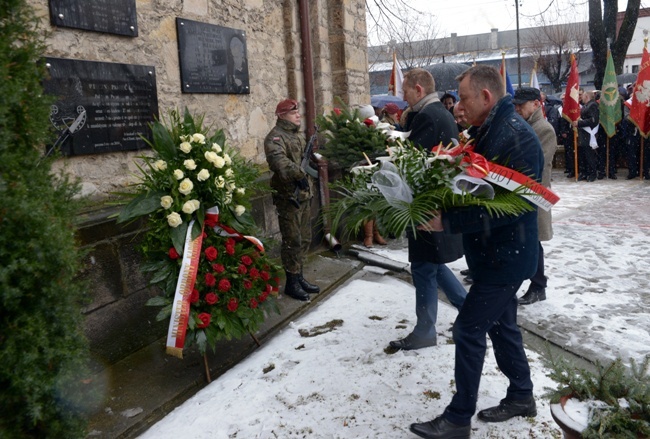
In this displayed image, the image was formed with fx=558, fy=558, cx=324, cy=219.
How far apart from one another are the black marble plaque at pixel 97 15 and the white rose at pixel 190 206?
1714mm

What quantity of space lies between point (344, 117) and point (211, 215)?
9.26ft

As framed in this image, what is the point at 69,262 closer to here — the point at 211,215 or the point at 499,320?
the point at 211,215

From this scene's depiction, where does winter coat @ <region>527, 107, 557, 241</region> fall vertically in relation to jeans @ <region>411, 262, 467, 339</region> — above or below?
above

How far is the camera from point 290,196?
5453 mm

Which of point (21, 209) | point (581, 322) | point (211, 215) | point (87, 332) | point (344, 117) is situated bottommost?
point (581, 322)

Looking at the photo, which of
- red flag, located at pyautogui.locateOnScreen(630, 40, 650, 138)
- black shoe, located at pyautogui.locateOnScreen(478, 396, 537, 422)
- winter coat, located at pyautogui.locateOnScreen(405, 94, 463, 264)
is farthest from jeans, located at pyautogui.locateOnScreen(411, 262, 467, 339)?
red flag, located at pyautogui.locateOnScreen(630, 40, 650, 138)

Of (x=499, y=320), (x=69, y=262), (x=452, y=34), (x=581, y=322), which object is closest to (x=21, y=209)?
(x=69, y=262)

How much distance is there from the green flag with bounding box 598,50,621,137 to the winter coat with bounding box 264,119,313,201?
9.60 meters

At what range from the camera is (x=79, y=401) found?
213 cm

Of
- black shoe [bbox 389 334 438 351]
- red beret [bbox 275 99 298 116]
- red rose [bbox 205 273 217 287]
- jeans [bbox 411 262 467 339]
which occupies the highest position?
red beret [bbox 275 99 298 116]

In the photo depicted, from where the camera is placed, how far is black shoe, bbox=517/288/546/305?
517 centimetres

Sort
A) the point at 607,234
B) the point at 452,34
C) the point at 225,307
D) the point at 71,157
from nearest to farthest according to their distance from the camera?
1. the point at 225,307
2. the point at 71,157
3. the point at 607,234
4. the point at 452,34

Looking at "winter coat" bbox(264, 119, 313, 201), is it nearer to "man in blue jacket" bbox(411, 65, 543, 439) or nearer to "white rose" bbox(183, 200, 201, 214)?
"white rose" bbox(183, 200, 201, 214)

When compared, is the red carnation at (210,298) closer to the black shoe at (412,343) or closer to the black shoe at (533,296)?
the black shoe at (412,343)
